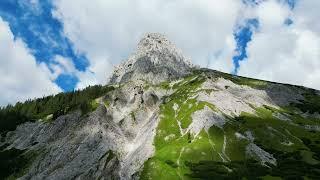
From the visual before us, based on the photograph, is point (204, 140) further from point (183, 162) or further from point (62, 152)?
point (62, 152)

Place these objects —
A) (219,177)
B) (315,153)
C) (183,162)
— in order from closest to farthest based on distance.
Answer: (219,177) → (183,162) → (315,153)

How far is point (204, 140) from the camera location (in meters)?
191

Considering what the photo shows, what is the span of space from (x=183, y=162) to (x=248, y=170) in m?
27.4

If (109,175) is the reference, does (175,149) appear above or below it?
above

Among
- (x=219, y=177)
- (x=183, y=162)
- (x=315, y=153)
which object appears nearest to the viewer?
(x=219, y=177)

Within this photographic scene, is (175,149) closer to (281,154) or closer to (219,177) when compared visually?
(219,177)

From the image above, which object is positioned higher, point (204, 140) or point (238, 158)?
point (204, 140)

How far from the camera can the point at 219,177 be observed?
158m

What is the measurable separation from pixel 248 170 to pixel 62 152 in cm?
8876

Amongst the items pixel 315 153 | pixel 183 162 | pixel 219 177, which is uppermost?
pixel 315 153

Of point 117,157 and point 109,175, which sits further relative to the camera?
point 117,157

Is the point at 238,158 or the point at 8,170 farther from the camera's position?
the point at 8,170

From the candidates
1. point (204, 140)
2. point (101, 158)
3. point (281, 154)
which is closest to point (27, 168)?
point (101, 158)

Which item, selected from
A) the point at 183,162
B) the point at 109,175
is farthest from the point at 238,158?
the point at 109,175
